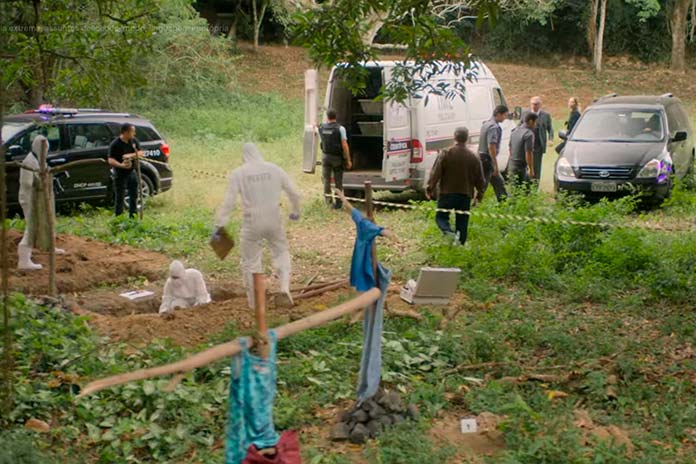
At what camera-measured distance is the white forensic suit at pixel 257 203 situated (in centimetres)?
862

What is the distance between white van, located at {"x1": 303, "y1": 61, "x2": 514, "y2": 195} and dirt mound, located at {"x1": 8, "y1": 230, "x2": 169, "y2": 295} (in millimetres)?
4144

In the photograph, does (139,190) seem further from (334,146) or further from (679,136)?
(679,136)

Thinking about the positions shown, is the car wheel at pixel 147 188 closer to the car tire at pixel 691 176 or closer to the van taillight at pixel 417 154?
the van taillight at pixel 417 154

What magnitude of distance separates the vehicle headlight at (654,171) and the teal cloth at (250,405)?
11542mm

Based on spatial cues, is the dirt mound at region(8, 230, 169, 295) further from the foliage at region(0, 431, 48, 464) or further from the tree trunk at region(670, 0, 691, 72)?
the tree trunk at region(670, 0, 691, 72)

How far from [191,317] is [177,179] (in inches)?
419

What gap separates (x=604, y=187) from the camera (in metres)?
15.6

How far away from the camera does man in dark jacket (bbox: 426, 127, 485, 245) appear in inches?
464

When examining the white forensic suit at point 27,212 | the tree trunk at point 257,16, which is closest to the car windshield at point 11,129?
the white forensic suit at point 27,212

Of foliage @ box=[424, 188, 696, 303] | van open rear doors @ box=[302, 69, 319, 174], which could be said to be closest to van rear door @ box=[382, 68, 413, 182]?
van open rear doors @ box=[302, 69, 319, 174]

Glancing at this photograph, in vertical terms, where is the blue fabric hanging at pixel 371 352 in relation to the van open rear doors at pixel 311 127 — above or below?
below

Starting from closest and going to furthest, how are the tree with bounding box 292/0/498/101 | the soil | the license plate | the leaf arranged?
1. the soil
2. the leaf
3. the tree with bounding box 292/0/498/101
4. the license plate

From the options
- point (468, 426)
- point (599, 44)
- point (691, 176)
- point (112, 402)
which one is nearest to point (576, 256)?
point (468, 426)

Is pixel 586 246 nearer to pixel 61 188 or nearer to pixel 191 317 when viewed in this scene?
pixel 191 317
